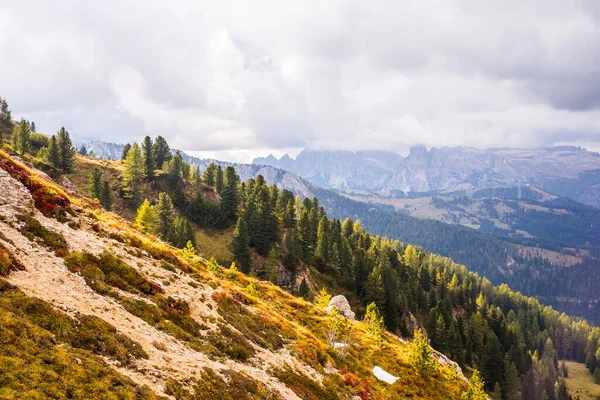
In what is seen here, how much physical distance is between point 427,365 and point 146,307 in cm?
4642

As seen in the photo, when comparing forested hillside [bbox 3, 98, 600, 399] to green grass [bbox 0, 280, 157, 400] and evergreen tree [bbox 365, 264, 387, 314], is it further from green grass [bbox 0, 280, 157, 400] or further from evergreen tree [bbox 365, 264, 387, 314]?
green grass [bbox 0, 280, 157, 400]

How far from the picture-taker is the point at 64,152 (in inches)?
4390

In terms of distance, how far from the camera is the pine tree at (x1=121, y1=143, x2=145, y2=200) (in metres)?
125

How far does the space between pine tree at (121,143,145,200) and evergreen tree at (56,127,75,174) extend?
17261 mm

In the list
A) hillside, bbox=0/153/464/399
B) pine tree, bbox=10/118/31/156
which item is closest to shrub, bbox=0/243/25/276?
hillside, bbox=0/153/464/399

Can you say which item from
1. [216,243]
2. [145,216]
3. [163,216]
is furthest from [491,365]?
[145,216]

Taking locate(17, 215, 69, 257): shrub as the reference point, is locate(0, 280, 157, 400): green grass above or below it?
below

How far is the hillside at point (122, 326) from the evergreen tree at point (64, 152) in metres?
94.4

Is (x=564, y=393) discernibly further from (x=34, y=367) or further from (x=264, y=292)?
(x=34, y=367)

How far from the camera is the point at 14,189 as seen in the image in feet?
90.4

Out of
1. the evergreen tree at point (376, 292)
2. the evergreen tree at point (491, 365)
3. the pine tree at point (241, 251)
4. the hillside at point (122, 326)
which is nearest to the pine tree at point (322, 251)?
the evergreen tree at point (376, 292)

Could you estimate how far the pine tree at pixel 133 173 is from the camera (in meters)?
125

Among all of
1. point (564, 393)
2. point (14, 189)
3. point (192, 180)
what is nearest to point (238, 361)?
point (14, 189)

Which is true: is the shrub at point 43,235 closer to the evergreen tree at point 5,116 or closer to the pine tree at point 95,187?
the pine tree at point 95,187
